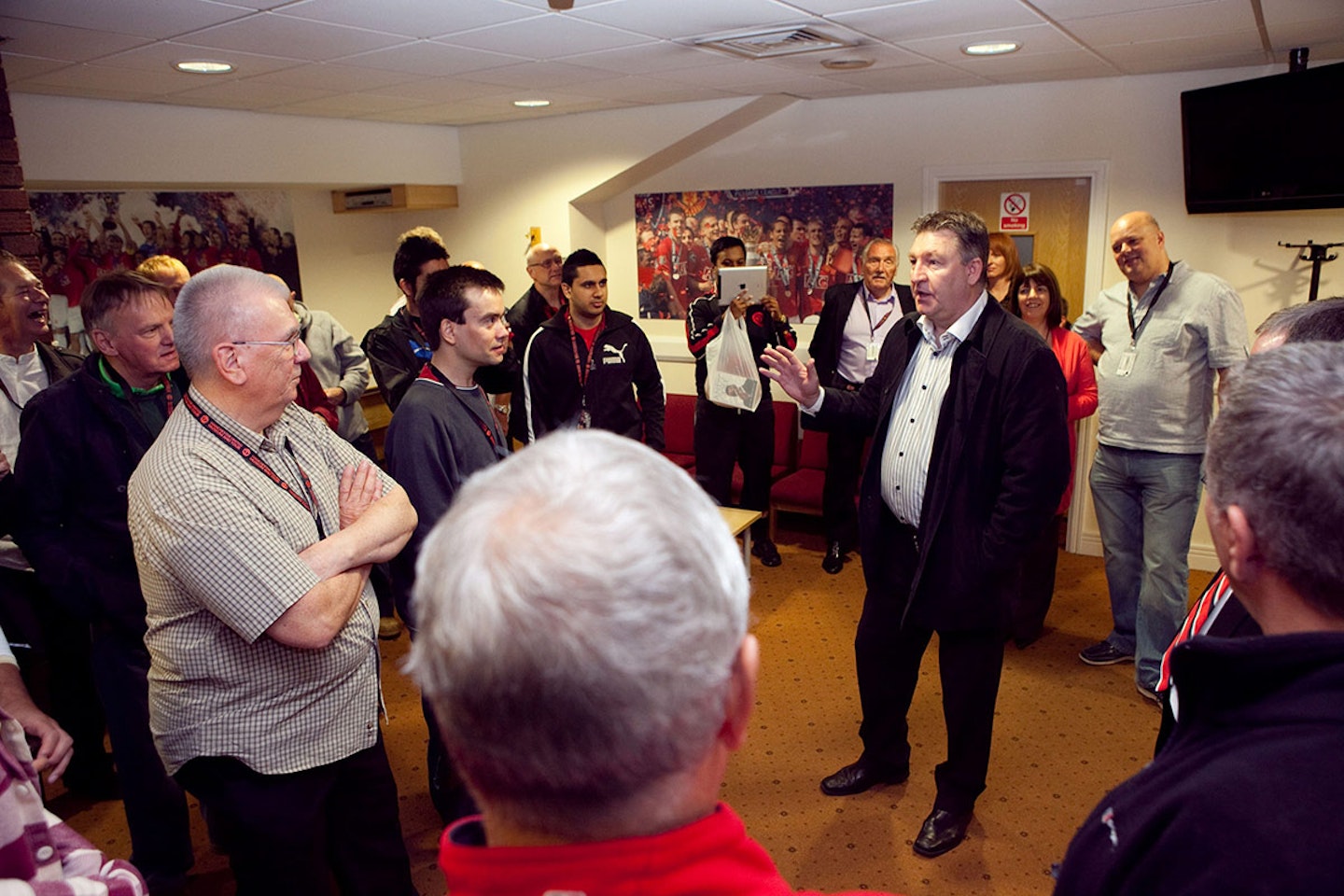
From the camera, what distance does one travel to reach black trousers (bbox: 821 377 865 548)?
5184 millimetres

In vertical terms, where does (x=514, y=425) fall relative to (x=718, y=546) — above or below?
below

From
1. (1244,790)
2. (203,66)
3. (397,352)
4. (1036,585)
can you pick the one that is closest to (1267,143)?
(1036,585)

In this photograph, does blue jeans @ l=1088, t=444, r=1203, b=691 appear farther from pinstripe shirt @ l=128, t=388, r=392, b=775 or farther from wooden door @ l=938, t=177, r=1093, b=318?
pinstripe shirt @ l=128, t=388, r=392, b=775

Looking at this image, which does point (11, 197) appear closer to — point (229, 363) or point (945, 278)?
point (229, 363)

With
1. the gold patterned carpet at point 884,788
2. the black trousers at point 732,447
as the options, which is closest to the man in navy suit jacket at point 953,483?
the gold patterned carpet at point 884,788

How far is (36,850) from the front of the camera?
1152mm

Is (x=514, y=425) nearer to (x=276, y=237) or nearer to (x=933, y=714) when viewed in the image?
(x=933, y=714)

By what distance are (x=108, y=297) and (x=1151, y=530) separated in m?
3.91

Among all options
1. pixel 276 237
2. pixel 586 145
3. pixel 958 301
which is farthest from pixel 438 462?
pixel 276 237

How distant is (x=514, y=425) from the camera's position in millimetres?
4676

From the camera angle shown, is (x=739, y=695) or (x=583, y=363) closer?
(x=739, y=695)

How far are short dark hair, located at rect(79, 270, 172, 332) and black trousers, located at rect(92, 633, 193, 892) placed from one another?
0.91m

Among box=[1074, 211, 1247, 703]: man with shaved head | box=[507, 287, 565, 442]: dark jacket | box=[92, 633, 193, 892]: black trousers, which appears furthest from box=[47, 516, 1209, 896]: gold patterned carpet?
box=[507, 287, 565, 442]: dark jacket

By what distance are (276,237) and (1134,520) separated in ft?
19.6
